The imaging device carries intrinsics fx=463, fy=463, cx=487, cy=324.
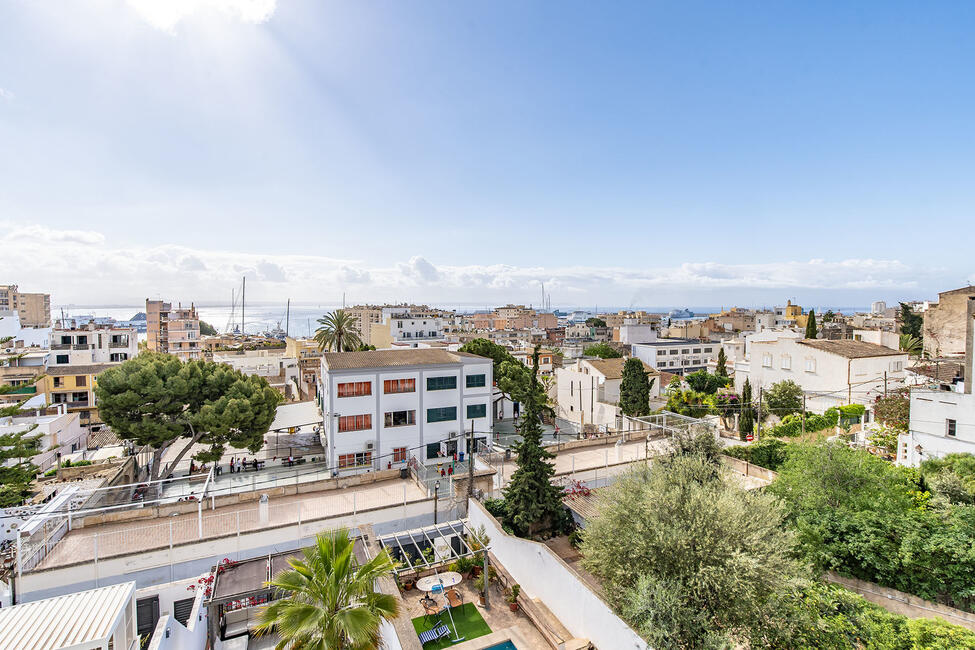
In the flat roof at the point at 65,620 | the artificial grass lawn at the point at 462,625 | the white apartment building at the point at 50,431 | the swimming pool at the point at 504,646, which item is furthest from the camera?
the white apartment building at the point at 50,431

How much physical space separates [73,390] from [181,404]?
2841cm

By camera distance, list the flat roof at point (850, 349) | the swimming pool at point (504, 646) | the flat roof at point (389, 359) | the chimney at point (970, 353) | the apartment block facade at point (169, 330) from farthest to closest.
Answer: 1. the apartment block facade at point (169, 330)
2. the flat roof at point (850, 349)
3. the flat roof at point (389, 359)
4. the chimney at point (970, 353)
5. the swimming pool at point (504, 646)

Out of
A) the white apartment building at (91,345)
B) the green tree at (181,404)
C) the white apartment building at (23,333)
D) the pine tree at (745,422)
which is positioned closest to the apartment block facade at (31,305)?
the white apartment building at (23,333)

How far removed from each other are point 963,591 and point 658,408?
1048 inches

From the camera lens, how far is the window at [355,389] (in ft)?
85.5

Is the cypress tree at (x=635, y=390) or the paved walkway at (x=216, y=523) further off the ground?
the cypress tree at (x=635, y=390)

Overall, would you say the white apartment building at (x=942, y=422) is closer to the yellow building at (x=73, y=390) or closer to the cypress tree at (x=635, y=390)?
the cypress tree at (x=635, y=390)

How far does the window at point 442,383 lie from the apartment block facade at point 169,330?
6412cm

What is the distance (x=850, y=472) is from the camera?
16125 millimetres

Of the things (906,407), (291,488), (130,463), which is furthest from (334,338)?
(906,407)

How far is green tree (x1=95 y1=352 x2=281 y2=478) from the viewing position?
2334 cm

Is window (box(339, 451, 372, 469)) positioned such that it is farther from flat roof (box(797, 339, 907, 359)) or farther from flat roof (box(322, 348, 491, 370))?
flat roof (box(797, 339, 907, 359))

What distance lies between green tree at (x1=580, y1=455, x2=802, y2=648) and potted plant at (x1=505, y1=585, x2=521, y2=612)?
2558 millimetres

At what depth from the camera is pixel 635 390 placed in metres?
34.5
